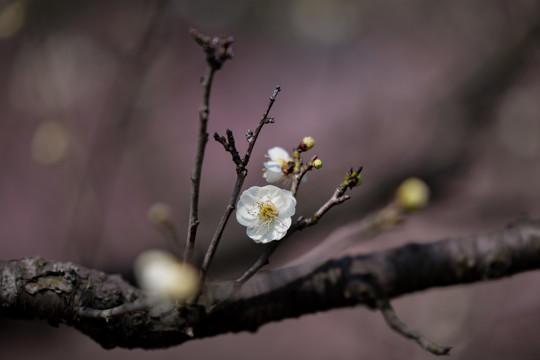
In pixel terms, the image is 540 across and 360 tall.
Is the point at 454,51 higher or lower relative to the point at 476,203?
higher

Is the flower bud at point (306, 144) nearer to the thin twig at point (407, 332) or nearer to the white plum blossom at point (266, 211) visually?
the white plum blossom at point (266, 211)

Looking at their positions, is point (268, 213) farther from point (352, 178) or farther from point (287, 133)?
point (287, 133)

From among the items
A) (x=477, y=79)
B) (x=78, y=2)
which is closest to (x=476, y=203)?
(x=477, y=79)

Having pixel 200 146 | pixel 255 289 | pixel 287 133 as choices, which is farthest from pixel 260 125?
pixel 287 133

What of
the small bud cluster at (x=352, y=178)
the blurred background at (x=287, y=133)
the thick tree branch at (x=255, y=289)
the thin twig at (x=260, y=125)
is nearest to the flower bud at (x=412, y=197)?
the thick tree branch at (x=255, y=289)

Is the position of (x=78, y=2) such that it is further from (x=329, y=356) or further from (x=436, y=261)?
(x=436, y=261)

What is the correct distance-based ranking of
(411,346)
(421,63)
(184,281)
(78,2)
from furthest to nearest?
(421,63)
(78,2)
(411,346)
(184,281)

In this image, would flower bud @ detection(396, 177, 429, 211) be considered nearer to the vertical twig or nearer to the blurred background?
the vertical twig
